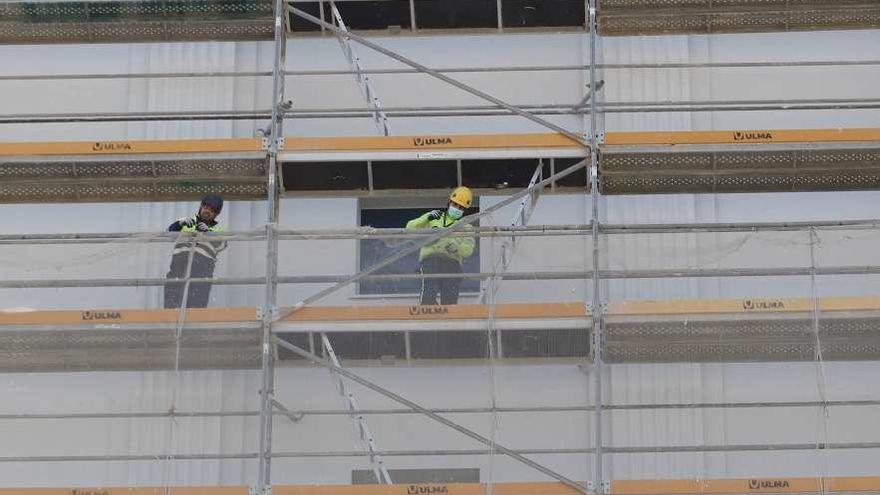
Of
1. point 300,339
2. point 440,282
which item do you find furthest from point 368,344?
point 440,282

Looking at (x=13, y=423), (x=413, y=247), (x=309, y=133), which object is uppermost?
(x=309, y=133)

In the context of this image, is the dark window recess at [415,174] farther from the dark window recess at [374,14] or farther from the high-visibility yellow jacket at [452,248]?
the dark window recess at [374,14]

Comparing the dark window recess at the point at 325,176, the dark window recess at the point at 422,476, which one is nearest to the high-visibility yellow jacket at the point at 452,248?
the dark window recess at the point at 325,176

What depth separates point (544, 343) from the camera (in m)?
19.2

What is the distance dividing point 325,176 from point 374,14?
A: 6.10ft

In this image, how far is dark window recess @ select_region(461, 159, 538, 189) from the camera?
2022cm

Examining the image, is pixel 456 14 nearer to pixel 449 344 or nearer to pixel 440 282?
pixel 440 282

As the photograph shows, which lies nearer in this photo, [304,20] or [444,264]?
[444,264]

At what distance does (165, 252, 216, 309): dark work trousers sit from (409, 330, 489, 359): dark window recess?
172 cm

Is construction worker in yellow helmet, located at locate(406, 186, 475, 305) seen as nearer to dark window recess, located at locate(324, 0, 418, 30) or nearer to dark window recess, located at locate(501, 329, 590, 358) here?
dark window recess, located at locate(501, 329, 590, 358)

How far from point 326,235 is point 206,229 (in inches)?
45.2

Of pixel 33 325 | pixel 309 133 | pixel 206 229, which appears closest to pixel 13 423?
pixel 33 325

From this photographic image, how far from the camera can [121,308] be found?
63.9 ft

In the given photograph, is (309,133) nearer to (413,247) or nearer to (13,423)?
(413,247)
